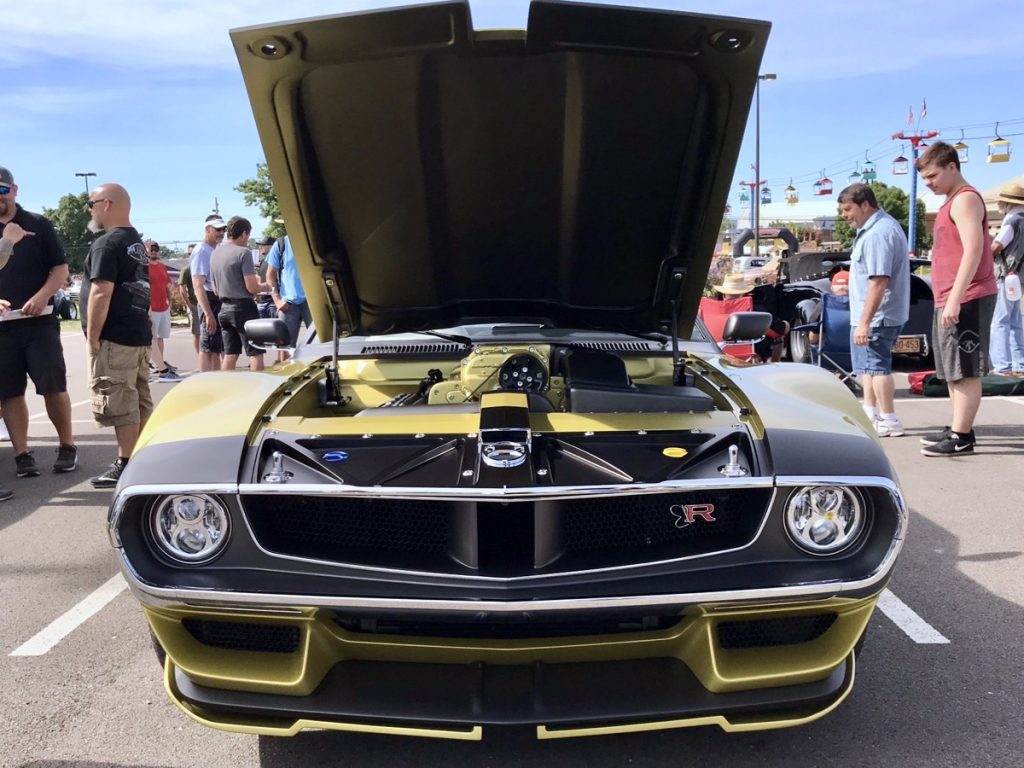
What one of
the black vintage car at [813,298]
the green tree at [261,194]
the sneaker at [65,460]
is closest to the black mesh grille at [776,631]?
the sneaker at [65,460]

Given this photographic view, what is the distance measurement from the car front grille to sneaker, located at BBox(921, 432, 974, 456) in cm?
394

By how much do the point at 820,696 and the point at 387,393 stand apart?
1962 mm

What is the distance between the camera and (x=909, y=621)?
9.76 ft

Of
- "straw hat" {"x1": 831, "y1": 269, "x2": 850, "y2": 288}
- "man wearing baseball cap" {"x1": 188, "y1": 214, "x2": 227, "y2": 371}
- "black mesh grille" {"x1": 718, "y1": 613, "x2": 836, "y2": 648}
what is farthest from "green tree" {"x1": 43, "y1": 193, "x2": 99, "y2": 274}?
"black mesh grille" {"x1": 718, "y1": 613, "x2": 836, "y2": 648}

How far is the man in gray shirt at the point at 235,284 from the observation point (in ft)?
24.4

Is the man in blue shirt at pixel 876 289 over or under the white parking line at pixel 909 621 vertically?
over

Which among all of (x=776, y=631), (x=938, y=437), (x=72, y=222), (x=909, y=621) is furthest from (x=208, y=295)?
(x=72, y=222)

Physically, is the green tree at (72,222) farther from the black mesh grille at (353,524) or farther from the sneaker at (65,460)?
the black mesh grille at (353,524)

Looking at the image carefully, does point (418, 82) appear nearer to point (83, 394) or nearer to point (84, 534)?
point (84, 534)

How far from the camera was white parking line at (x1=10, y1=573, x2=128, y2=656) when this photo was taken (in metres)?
2.91

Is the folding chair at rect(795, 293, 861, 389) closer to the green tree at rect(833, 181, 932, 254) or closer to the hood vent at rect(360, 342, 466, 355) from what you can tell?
the hood vent at rect(360, 342, 466, 355)

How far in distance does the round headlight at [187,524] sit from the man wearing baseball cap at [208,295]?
658 cm

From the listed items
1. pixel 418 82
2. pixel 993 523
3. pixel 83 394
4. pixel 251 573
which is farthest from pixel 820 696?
pixel 83 394

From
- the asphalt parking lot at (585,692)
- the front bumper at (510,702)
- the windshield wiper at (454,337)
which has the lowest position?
the asphalt parking lot at (585,692)
